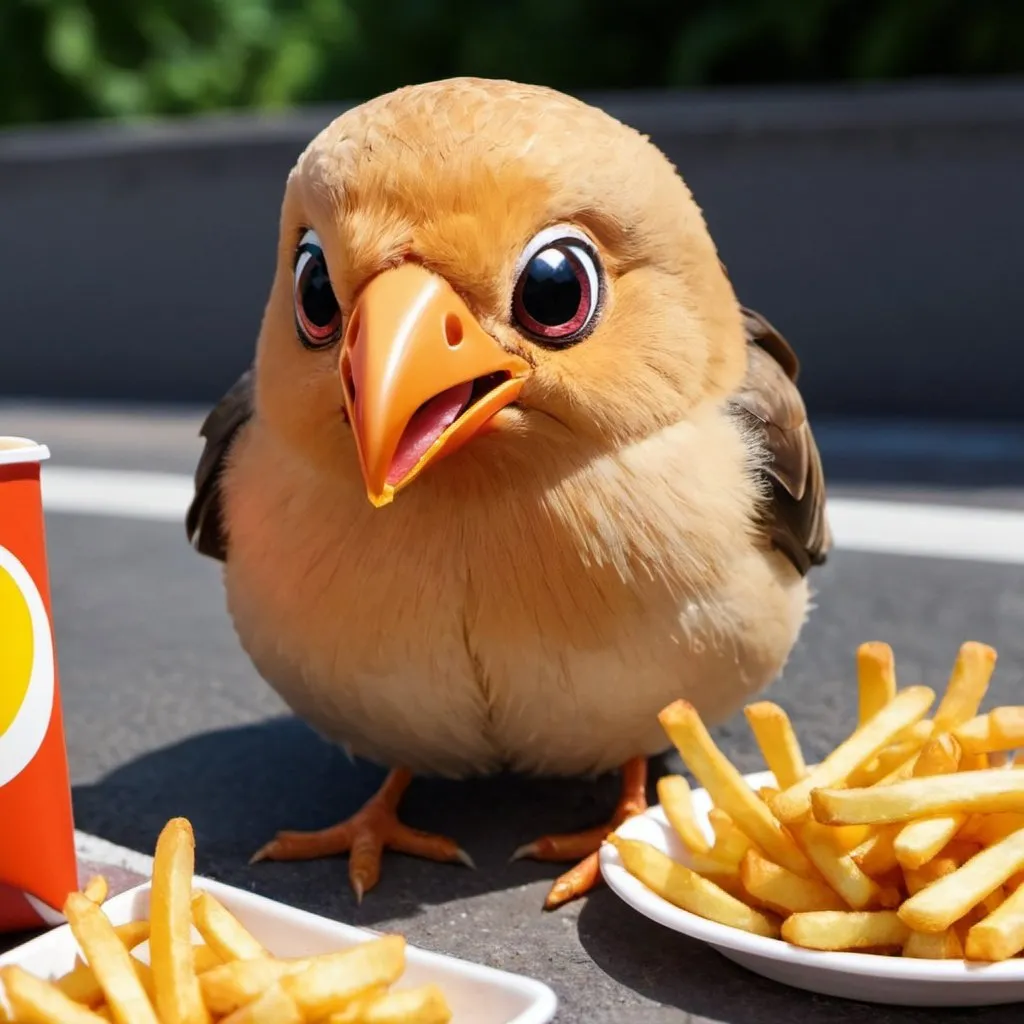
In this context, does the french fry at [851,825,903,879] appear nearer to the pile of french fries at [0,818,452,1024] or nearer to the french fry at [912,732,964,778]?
the french fry at [912,732,964,778]

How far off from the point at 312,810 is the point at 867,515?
3191mm

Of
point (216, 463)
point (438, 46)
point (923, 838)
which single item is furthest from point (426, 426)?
point (438, 46)

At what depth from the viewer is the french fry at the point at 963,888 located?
177 cm

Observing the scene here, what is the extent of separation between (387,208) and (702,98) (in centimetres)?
789

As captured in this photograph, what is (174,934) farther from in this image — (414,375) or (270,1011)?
(414,375)

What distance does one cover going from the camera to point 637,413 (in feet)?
7.38

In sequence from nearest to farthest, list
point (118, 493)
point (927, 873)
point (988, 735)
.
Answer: point (927, 873) → point (988, 735) → point (118, 493)

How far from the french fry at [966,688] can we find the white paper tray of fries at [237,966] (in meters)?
0.74

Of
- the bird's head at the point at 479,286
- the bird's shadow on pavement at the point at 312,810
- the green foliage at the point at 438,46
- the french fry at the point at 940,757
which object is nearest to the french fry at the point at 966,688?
the french fry at the point at 940,757

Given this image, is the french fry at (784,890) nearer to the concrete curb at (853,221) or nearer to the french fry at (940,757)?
the french fry at (940,757)

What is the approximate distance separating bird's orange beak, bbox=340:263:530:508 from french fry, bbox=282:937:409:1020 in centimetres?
61

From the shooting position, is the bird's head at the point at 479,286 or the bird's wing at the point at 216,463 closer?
the bird's head at the point at 479,286

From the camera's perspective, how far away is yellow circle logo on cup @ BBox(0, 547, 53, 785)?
2006 millimetres

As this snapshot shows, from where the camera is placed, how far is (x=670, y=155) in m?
8.98
